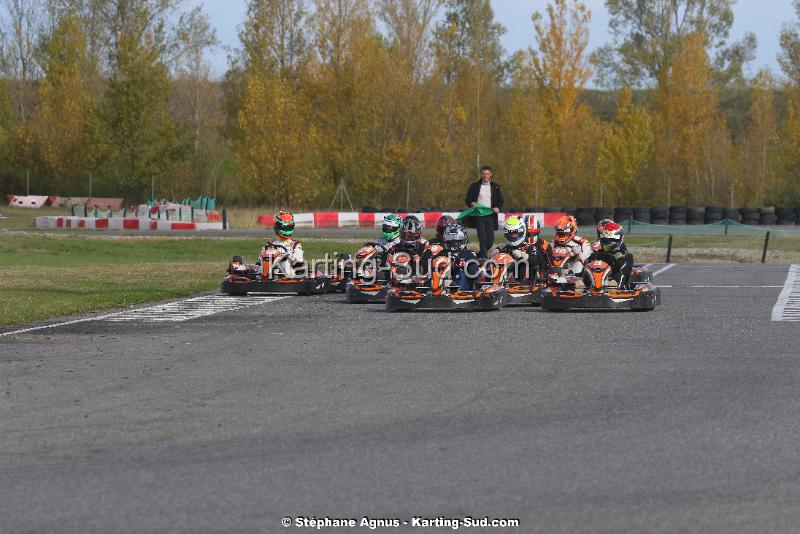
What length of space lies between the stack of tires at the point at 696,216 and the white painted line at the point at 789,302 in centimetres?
2858

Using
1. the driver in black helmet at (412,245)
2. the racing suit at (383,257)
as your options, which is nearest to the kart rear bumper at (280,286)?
the racing suit at (383,257)

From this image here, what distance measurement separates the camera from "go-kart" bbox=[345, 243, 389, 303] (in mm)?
18016

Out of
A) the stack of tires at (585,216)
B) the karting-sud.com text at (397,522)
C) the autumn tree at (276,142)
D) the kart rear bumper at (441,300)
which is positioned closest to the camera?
the karting-sud.com text at (397,522)

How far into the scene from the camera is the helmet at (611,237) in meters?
16.6

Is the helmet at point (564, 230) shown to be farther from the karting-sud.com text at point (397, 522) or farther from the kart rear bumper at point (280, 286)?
the karting-sud.com text at point (397, 522)

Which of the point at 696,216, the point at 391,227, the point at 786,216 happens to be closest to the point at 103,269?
the point at 391,227

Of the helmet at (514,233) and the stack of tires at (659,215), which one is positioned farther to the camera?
the stack of tires at (659,215)

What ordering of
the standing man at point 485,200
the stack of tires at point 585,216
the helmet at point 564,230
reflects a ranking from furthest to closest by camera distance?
the stack of tires at point 585,216 < the standing man at point 485,200 < the helmet at point 564,230

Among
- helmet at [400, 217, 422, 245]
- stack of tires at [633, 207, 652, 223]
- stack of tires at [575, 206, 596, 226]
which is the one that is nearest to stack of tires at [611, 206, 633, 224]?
stack of tires at [633, 207, 652, 223]

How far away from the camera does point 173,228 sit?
156 feet

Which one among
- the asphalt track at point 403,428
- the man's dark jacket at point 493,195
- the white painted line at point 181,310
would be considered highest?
the man's dark jacket at point 493,195

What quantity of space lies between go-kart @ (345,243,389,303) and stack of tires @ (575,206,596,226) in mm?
31720

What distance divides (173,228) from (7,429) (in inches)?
1576

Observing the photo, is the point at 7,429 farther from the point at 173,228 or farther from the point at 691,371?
the point at 173,228
